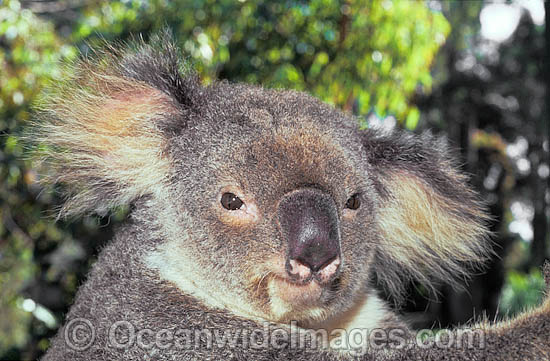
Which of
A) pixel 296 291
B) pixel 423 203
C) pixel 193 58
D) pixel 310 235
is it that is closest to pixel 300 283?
pixel 296 291

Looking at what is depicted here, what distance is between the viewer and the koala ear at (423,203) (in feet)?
7.24

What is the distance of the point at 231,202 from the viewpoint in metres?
1.78

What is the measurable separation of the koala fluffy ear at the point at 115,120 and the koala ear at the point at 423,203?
2.66 feet

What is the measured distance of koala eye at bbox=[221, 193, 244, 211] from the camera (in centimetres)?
177

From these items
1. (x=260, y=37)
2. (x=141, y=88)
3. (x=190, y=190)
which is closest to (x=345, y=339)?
(x=190, y=190)

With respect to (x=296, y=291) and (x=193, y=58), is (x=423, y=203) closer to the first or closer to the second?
(x=296, y=291)

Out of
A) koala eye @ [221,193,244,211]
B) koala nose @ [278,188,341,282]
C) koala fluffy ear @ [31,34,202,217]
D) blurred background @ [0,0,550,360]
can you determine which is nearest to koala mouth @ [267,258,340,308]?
koala nose @ [278,188,341,282]

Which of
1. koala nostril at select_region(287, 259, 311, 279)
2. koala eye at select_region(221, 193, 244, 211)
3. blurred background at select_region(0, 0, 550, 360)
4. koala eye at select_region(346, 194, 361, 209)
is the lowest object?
blurred background at select_region(0, 0, 550, 360)

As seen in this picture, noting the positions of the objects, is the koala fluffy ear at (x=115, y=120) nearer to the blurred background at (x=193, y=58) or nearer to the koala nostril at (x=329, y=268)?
the koala nostril at (x=329, y=268)

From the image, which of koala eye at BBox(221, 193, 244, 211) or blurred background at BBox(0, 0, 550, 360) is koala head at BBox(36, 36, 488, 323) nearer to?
koala eye at BBox(221, 193, 244, 211)

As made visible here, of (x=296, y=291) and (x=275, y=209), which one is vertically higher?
(x=275, y=209)

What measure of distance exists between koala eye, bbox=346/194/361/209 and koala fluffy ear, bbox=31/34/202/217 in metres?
0.66

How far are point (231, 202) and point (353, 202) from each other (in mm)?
443

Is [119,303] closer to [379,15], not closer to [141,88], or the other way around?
[141,88]
